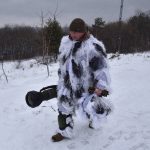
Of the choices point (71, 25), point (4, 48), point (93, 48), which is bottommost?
point (4, 48)

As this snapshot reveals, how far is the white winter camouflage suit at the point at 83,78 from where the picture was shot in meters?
4.46

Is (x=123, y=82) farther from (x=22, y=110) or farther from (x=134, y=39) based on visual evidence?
(x=134, y=39)

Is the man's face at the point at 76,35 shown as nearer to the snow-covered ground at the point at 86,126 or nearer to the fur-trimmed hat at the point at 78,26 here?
the fur-trimmed hat at the point at 78,26

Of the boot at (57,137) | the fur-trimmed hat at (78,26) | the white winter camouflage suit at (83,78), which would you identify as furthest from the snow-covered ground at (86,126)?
the fur-trimmed hat at (78,26)

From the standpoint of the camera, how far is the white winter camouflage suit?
4.46 metres

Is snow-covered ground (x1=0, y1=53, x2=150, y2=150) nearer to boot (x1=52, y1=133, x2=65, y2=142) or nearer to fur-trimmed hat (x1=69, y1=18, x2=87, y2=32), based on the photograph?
boot (x1=52, y1=133, x2=65, y2=142)

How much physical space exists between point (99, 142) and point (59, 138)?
56cm

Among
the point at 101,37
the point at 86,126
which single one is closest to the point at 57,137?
A: the point at 86,126

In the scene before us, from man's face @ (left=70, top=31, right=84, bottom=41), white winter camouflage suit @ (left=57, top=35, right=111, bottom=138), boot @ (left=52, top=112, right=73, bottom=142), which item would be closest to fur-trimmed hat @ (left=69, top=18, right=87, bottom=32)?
man's face @ (left=70, top=31, right=84, bottom=41)

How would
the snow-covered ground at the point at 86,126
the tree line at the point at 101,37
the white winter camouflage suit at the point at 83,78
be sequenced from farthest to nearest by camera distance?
1. the tree line at the point at 101,37
2. the snow-covered ground at the point at 86,126
3. the white winter camouflage suit at the point at 83,78

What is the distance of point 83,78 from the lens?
4566mm

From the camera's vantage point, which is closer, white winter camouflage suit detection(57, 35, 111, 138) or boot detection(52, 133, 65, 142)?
white winter camouflage suit detection(57, 35, 111, 138)

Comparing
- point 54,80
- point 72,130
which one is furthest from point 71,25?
point 54,80

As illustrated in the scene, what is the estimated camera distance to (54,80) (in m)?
9.30
